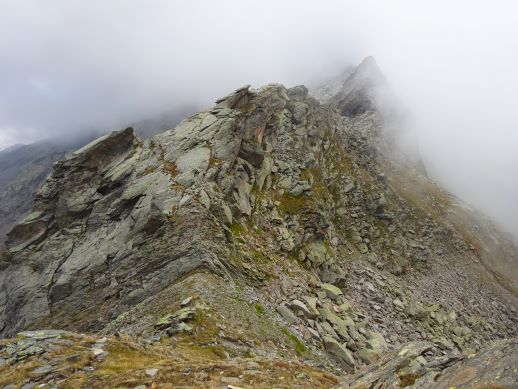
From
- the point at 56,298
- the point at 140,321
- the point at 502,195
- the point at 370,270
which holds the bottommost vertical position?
the point at 502,195

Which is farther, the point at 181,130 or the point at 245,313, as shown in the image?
the point at 181,130

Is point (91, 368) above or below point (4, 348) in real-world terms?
below

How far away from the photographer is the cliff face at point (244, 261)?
3198cm

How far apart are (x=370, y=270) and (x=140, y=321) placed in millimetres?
40509

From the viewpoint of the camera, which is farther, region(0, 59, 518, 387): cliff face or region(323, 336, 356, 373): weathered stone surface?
region(323, 336, 356, 373): weathered stone surface

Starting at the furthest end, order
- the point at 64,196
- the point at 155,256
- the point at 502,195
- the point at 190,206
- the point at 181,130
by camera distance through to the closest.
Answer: the point at 502,195 < the point at 181,130 < the point at 64,196 < the point at 190,206 < the point at 155,256

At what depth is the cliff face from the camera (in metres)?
32.0

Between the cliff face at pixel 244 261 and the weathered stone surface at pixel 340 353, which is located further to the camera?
the weathered stone surface at pixel 340 353

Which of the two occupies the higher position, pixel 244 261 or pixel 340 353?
pixel 244 261

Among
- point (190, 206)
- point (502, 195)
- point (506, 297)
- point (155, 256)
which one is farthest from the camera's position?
point (502, 195)

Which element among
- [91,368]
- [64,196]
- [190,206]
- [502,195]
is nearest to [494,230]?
[502,195]

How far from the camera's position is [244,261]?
42.8m

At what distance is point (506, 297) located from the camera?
86812 millimetres

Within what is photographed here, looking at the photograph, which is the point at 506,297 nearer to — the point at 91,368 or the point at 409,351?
the point at 409,351
